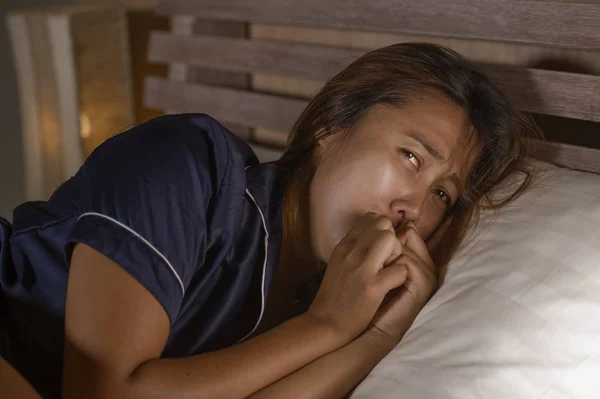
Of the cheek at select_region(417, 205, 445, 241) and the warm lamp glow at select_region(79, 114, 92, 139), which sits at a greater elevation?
the cheek at select_region(417, 205, 445, 241)

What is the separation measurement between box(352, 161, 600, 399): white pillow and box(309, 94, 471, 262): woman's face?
5.6 inches

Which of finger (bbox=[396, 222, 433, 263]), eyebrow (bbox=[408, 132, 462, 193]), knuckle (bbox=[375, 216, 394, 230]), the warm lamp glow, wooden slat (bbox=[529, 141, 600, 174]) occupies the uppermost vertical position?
eyebrow (bbox=[408, 132, 462, 193])

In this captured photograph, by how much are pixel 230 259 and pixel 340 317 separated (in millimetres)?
188

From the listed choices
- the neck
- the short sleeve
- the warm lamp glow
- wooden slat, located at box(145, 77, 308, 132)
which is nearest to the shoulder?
the short sleeve

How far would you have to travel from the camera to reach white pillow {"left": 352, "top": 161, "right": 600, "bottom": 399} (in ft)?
3.14

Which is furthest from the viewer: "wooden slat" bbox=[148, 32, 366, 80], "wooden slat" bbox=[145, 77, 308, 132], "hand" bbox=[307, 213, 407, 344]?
"wooden slat" bbox=[145, 77, 308, 132]

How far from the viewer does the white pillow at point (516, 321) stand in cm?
96

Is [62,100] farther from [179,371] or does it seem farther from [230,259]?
[179,371]

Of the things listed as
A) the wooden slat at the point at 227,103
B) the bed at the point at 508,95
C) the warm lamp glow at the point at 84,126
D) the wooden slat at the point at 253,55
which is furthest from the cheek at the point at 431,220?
the warm lamp glow at the point at 84,126

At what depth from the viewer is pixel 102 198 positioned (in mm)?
1006

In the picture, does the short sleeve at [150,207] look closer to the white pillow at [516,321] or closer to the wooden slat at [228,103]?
the white pillow at [516,321]

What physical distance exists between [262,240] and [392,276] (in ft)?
0.70

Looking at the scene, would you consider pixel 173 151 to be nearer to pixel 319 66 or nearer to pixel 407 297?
pixel 407 297

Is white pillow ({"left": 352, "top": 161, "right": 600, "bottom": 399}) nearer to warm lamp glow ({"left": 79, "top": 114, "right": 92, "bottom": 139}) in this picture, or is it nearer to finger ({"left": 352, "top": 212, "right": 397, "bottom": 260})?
finger ({"left": 352, "top": 212, "right": 397, "bottom": 260})
